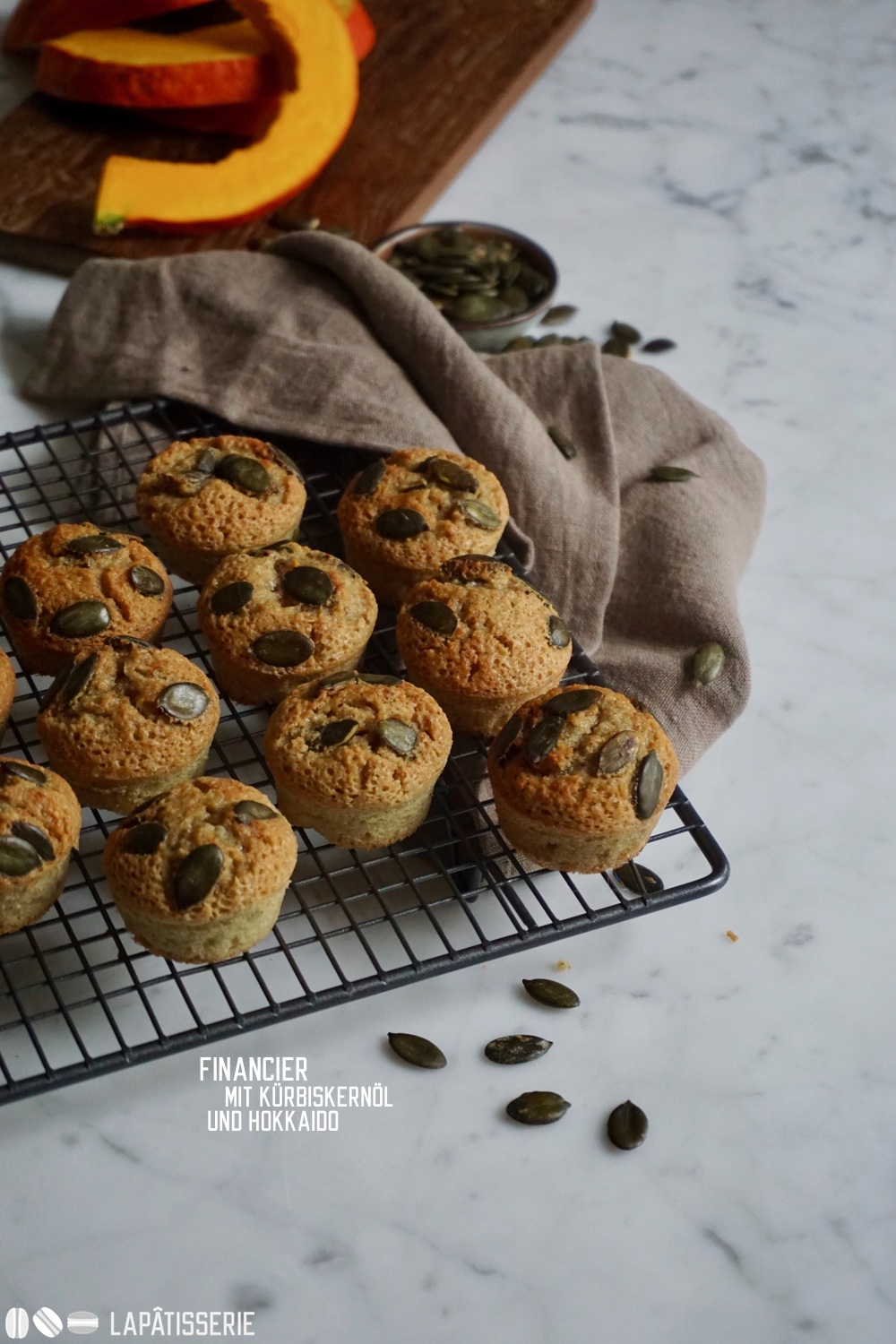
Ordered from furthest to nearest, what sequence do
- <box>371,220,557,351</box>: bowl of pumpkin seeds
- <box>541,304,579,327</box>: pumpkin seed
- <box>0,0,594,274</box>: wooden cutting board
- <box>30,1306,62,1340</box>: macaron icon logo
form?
<box>541,304,579,327</box>: pumpkin seed → <box>0,0,594,274</box>: wooden cutting board → <box>371,220,557,351</box>: bowl of pumpkin seeds → <box>30,1306,62,1340</box>: macaron icon logo

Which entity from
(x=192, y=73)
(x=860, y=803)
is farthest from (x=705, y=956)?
(x=192, y=73)

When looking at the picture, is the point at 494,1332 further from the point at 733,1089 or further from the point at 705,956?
the point at 705,956

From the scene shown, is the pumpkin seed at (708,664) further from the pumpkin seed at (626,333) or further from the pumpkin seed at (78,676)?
the pumpkin seed at (626,333)

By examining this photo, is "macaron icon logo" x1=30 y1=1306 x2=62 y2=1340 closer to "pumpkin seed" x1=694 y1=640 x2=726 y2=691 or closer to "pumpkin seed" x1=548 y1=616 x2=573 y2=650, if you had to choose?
"pumpkin seed" x1=548 y1=616 x2=573 y2=650

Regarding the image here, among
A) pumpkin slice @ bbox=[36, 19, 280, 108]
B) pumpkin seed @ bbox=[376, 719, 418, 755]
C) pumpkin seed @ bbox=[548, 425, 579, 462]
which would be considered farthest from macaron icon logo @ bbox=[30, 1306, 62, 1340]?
pumpkin slice @ bbox=[36, 19, 280, 108]

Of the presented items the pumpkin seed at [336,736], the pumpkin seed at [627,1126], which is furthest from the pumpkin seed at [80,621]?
the pumpkin seed at [627,1126]
